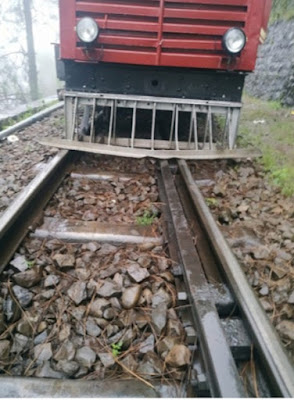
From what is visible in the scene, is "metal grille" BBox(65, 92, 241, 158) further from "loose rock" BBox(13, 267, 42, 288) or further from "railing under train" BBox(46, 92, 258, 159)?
"loose rock" BBox(13, 267, 42, 288)

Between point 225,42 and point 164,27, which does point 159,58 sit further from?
point 225,42

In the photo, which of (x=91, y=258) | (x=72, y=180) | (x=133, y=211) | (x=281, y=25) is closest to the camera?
(x=91, y=258)

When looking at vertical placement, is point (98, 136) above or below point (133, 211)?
above

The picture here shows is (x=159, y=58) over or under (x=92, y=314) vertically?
over

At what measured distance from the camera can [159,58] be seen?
3.44 metres

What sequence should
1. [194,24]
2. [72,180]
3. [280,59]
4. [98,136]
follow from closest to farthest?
[72,180], [194,24], [98,136], [280,59]

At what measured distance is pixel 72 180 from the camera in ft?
10.3

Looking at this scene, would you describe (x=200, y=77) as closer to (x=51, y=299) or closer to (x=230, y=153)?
(x=230, y=153)

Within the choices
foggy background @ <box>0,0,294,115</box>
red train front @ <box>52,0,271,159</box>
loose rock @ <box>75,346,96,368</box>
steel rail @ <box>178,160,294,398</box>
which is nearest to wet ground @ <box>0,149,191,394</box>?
loose rock @ <box>75,346,96,368</box>

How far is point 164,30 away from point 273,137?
2237mm

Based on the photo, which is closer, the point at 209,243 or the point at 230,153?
the point at 209,243

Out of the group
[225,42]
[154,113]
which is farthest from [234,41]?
[154,113]

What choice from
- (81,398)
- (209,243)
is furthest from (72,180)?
(81,398)

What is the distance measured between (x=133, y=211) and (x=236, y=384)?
5.55 ft
